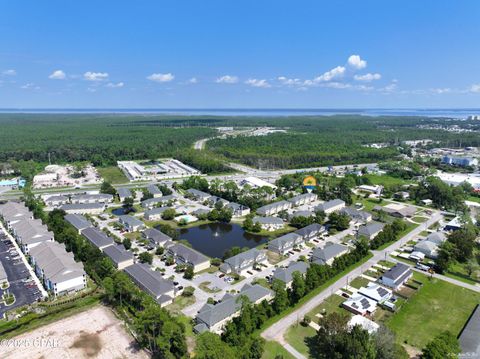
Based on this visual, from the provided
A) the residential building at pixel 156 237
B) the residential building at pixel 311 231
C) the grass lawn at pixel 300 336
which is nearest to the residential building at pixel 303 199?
the residential building at pixel 311 231

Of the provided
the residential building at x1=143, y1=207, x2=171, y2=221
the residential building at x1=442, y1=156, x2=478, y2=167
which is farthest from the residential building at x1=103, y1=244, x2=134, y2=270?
the residential building at x1=442, y1=156, x2=478, y2=167

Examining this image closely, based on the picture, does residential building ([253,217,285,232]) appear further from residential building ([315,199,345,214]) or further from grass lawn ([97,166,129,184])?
grass lawn ([97,166,129,184])

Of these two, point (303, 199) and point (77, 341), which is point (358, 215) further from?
point (77, 341)

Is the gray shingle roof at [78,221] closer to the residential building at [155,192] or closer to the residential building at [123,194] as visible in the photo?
the residential building at [123,194]

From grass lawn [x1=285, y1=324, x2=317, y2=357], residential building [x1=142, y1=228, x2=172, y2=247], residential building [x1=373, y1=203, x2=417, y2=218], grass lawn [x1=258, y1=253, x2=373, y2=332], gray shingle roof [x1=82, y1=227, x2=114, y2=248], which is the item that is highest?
gray shingle roof [x1=82, y1=227, x2=114, y2=248]

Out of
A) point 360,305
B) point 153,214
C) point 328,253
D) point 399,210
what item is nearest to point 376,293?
point 360,305

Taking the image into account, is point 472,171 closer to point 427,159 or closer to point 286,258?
point 427,159
